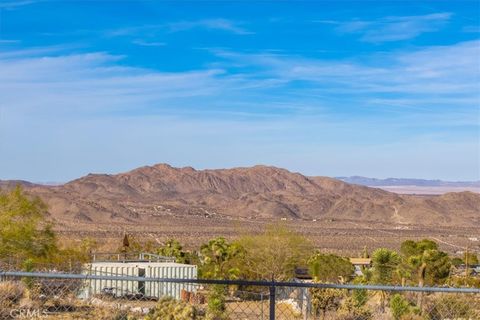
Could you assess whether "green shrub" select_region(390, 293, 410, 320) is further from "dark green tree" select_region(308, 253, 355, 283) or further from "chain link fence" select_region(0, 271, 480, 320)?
"dark green tree" select_region(308, 253, 355, 283)

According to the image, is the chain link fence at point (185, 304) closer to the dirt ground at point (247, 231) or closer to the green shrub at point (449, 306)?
the green shrub at point (449, 306)

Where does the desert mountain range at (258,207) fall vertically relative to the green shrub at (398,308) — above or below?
above

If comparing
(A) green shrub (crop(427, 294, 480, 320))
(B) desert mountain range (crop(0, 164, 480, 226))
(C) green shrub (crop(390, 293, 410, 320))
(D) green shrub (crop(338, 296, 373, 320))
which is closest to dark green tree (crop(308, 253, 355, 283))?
(A) green shrub (crop(427, 294, 480, 320))

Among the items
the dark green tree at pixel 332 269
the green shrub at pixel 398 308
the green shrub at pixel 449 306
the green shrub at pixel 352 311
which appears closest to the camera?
the green shrub at pixel 352 311

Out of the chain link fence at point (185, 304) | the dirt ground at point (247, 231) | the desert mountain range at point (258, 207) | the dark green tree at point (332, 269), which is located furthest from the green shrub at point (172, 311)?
the desert mountain range at point (258, 207)

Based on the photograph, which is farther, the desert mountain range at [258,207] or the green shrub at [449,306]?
the desert mountain range at [258,207]

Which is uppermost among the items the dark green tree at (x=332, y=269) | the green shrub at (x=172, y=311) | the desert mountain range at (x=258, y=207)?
the desert mountain range at (x=258, y=207)

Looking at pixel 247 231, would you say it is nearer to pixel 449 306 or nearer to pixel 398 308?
pixel 449 306

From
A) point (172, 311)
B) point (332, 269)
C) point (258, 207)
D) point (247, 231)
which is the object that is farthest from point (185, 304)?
point (258, 207)

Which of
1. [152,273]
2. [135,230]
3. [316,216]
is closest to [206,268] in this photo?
[152,273]

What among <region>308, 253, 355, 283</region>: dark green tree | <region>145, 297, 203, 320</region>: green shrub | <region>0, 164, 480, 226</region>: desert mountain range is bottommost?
<region>308, 253, 355, 283</region>: dark green tree

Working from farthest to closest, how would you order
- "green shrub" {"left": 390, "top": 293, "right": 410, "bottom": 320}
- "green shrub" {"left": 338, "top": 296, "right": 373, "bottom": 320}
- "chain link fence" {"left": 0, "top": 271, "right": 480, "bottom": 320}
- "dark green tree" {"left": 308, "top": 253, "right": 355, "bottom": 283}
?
"dark green tree" {"left": 308, "top": 253, "right": 355, "bottom": 283} < "green shrub" {"left": 390, "top": 293, "right": 410, "bottom": 320} < "green shrub" {"left": 338, "top": 296, "right": 373, "bottom": 320} < "chain link fence" {"left": 0, "top": 271, "right": 480, "bottom": 320}

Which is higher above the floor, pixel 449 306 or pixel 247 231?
pixel 247 231

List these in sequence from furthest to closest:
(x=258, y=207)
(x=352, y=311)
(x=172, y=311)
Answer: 1. (x=258, y=207)
2. (x=352, y=311)
3. (x=172, y=311)
